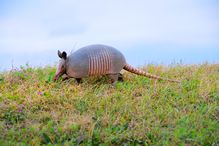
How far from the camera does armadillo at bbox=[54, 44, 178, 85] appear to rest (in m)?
6.38

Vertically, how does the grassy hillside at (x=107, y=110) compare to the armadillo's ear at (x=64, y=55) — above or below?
below

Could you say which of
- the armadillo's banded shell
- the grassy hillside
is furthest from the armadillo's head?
the armadillo's banded shell

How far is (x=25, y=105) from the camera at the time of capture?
5387 millimetres

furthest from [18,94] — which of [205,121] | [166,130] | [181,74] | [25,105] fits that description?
[181,74]

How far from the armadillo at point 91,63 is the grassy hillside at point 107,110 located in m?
0.23

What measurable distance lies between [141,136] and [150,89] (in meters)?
2.16

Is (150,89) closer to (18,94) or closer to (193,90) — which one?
(193,90)

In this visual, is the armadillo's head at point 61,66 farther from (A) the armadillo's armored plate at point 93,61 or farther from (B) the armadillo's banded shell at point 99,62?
(B) the armadillo's banded shell at point 99,62

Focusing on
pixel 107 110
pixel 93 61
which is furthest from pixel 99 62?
pixel 107 110

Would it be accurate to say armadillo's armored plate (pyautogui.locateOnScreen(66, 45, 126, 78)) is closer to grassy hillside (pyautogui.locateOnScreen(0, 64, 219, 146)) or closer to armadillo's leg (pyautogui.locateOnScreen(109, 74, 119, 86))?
armadillo's leg (pyautogui.locateOnScreen(109, 74, 119, 86))

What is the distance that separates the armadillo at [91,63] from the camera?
638 centimetres

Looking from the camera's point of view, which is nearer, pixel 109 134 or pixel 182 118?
pixel 109 134

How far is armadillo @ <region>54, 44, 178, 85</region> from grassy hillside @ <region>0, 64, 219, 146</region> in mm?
232

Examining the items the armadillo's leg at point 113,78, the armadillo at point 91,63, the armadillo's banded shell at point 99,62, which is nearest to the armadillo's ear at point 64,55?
the armadillo at point 91,63
